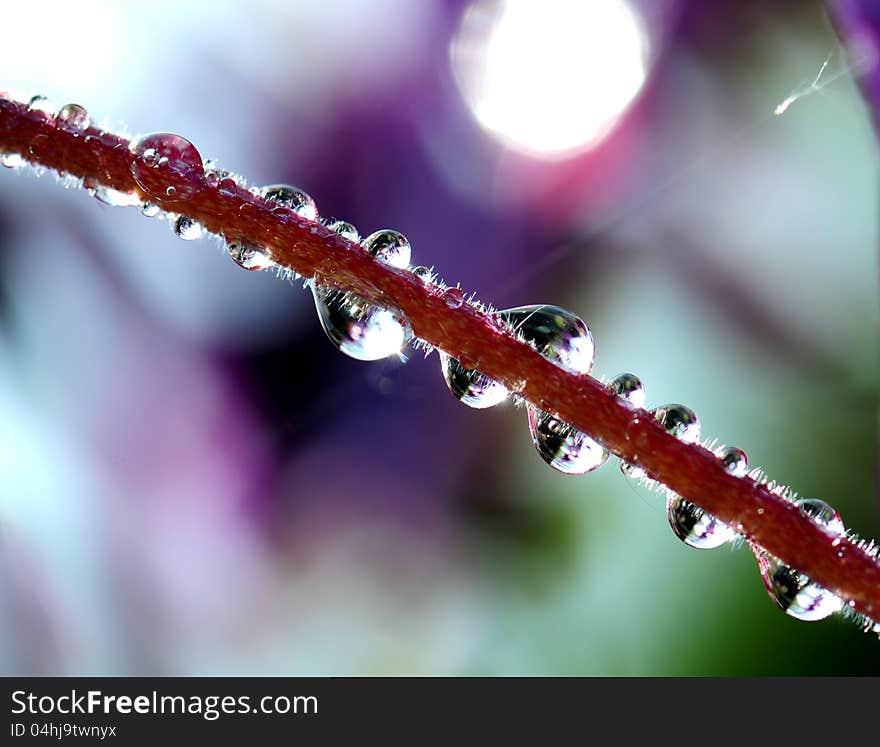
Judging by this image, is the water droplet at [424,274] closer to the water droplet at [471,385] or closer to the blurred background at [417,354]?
the water droplet at [471,385]

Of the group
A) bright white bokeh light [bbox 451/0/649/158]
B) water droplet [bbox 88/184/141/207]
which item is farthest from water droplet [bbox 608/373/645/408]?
bright white bokeh light [bbox 451/0/649/158]

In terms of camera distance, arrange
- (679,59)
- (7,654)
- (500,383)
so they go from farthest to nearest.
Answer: (679,59) → (7,654) → (500,383)

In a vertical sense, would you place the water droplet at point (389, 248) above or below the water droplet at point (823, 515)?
above

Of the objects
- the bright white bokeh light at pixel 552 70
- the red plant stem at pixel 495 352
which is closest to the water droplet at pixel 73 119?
the red plant stem at pixel 495 352

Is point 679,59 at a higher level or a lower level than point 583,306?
higher

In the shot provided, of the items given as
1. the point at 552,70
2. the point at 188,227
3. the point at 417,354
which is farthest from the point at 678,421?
the point at 552,70

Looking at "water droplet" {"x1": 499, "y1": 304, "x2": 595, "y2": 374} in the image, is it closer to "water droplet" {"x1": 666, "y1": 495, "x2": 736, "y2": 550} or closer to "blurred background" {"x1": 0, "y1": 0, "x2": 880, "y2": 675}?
"water droplet" {"x1": 666, "y1": 495, "x2": 736, "y2": 550}

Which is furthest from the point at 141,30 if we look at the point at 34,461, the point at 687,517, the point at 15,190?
the point at 687,517

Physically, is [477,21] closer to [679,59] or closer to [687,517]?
[679,59]
